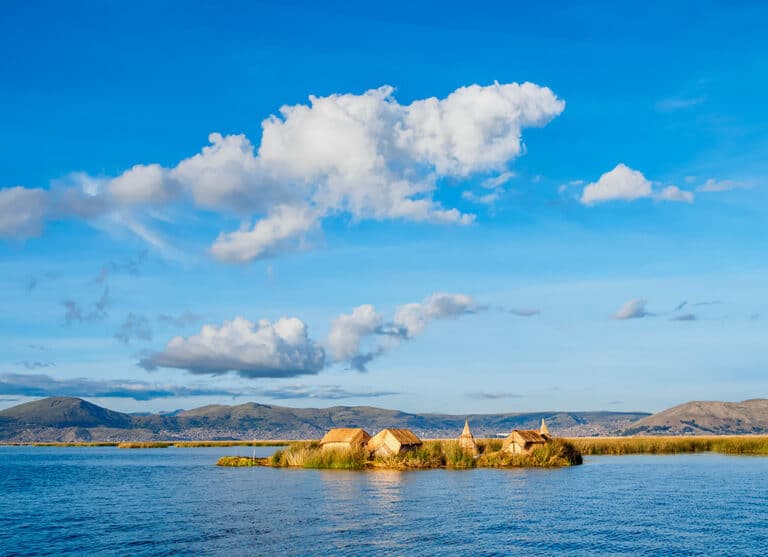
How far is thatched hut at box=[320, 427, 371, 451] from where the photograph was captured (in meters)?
93.1

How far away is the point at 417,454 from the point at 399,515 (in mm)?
41229

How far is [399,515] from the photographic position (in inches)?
1948

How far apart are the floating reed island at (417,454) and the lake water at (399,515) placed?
281 inches

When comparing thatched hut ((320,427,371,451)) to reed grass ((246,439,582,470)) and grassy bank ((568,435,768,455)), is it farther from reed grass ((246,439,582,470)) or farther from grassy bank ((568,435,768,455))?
grassy bank ((568,435,768,455))

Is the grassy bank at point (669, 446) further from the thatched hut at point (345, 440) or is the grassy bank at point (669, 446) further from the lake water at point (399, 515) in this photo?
the lake water at point (399, 515)

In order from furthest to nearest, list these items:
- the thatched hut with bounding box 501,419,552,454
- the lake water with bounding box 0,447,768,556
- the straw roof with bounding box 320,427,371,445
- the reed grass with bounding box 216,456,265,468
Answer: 1. the reed grass with bounding box 216,456,265,468
2. the straw roof with bounding box 320,427,371,445
3. the thatched hut with bounding box 501,419,552,454
4. the lake water with bounding box 0,447,768,556

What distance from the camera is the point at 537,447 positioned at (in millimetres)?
91938

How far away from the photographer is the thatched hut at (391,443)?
300 ft

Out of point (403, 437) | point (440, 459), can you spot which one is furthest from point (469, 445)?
point (403, 437)

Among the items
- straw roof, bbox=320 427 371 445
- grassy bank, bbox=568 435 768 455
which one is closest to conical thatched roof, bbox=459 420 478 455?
straw roof, bbox=320 427 371 445

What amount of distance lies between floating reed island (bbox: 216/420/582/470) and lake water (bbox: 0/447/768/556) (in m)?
7.13

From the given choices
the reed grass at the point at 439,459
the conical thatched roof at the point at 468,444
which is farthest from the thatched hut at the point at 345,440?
the conical thatched roof at the point at 468,444

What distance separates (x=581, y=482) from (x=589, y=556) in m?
36.4

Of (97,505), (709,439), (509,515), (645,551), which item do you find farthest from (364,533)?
(709,439)
